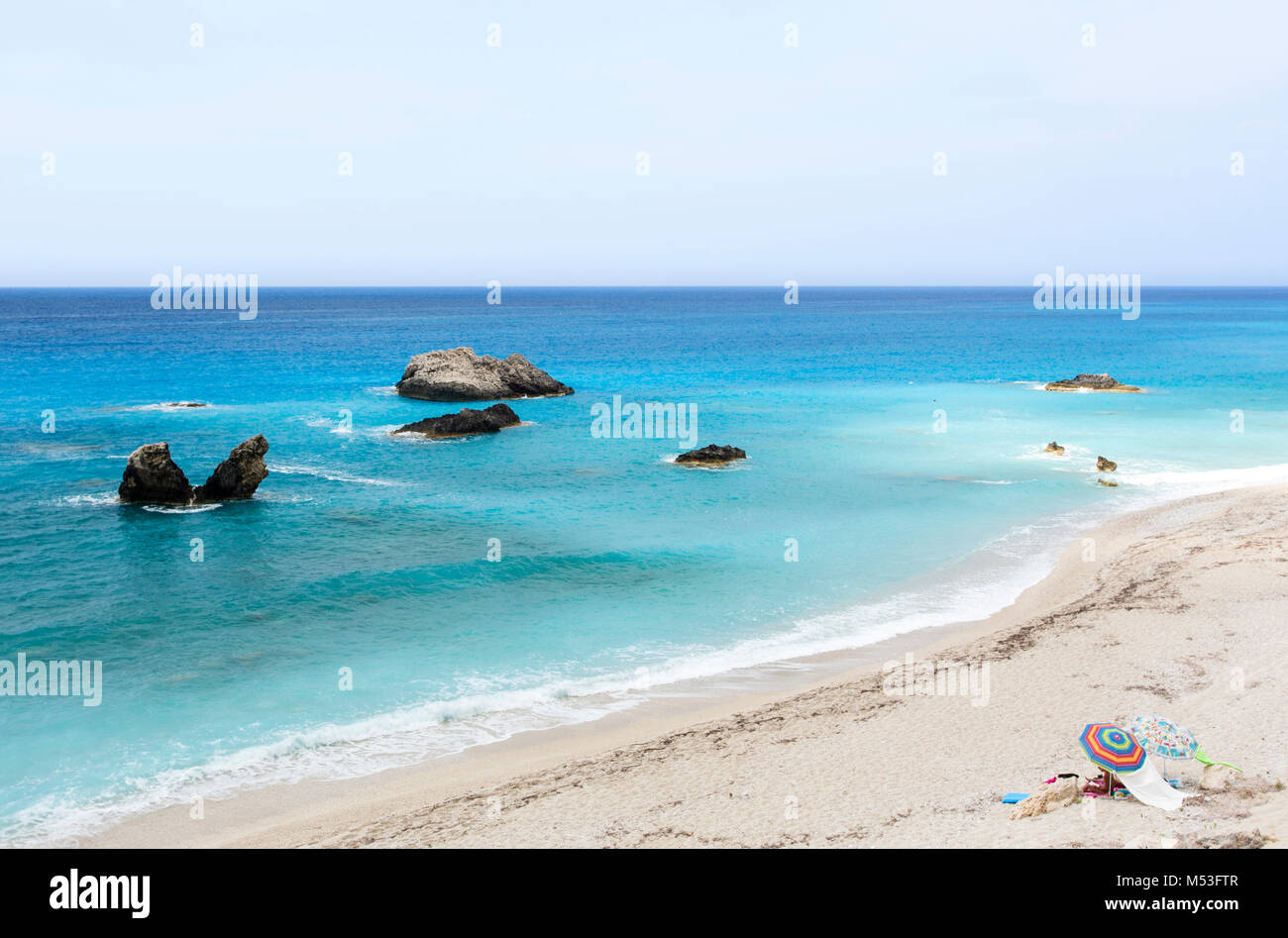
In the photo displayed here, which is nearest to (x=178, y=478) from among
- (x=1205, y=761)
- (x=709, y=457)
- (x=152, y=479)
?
(x=152, y=479)

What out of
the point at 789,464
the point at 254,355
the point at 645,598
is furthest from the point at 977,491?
the point at 254,355

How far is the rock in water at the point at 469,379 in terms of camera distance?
6081 cm

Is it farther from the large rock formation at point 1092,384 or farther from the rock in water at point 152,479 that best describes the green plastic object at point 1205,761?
the large rock formation at point 1092,384

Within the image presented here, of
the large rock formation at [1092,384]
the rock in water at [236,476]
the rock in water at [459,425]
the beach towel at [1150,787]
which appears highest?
the large rock formation at [1092,384]

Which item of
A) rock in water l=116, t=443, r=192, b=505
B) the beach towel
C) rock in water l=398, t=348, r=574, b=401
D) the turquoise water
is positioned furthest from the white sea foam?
rock in water l=398, t=348, r=574, b=401

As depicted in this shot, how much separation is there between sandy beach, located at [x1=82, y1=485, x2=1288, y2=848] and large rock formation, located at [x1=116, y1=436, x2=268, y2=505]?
22.4 metres

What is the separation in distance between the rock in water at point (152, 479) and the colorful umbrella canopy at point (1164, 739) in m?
32.6

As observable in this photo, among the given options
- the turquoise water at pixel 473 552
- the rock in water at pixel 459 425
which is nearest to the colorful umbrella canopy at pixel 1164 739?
the turquoise water at pixel 473 552

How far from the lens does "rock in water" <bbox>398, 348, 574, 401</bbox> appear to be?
60.8m

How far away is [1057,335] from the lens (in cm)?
13700

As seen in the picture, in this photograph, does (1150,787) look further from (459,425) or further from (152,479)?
(459,425)
